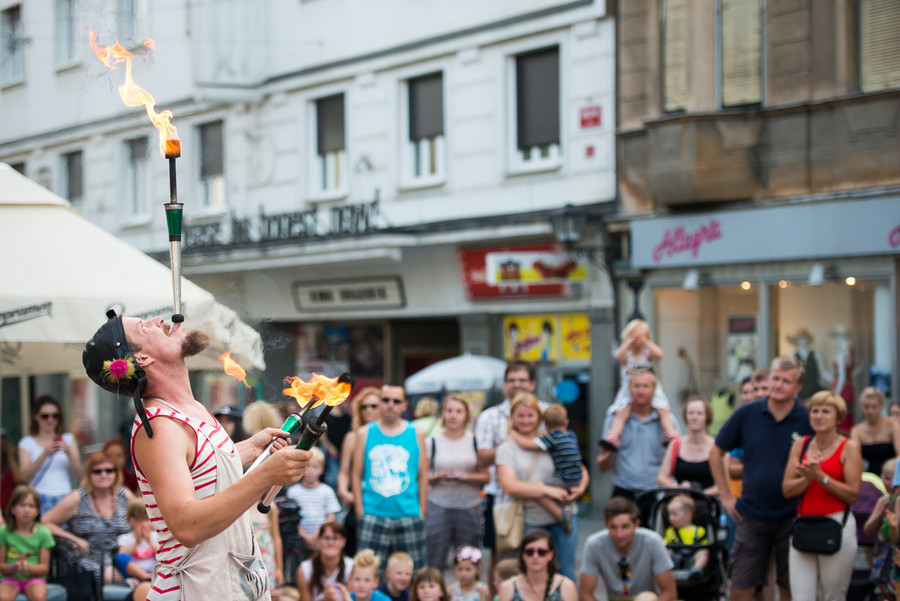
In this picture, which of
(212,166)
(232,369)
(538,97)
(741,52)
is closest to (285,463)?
(232,369)

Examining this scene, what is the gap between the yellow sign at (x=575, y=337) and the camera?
15891 millimetres

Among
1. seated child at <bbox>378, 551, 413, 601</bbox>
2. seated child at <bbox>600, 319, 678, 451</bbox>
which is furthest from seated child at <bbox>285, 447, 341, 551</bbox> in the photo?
seated child at <bbox>600, 319, 678, 451</bbox>

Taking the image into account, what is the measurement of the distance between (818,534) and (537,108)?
10.1m

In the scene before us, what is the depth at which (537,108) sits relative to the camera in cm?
1617

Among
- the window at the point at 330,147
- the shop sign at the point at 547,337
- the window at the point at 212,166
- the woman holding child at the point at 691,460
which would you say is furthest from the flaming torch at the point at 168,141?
the window at the point at 212,166

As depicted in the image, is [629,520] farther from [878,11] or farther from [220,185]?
[220,185]

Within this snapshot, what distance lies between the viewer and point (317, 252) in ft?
59.6

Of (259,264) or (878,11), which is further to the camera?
(259,264)

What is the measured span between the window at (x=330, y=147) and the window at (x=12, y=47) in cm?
901

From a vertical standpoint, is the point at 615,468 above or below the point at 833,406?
below

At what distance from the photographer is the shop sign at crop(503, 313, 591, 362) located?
1597 cm

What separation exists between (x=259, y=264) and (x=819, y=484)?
1320cm

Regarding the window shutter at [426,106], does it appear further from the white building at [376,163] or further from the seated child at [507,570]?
the seated child at [507,570]

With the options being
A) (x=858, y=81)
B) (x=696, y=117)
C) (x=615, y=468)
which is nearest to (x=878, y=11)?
(x=858, y=81)
